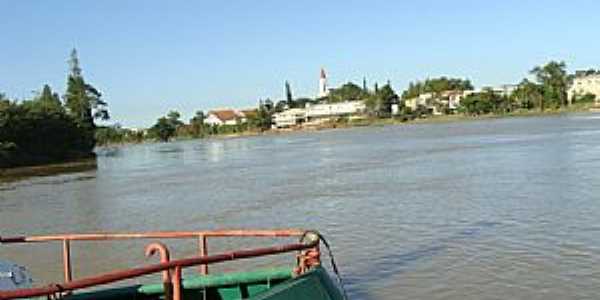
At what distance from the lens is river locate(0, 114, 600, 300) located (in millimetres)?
12992

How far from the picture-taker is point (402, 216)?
2073 centimetres

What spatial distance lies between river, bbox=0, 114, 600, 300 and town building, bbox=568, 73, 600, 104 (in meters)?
132

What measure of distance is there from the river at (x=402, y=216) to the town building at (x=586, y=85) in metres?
132

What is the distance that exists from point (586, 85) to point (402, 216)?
165m

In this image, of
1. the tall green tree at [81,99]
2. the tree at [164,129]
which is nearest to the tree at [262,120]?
the tree at [164,129]

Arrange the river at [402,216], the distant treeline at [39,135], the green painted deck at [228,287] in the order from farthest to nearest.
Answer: the distant treeline at [39,135], the river at [402,216], the green painted deck at [228,287]

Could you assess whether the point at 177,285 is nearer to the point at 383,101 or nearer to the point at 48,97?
the point at 48,97

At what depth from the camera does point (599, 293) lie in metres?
11.3

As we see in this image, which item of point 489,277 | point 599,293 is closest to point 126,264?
point 489,277

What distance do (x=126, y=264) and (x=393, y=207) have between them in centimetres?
914

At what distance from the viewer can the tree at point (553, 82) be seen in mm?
144500

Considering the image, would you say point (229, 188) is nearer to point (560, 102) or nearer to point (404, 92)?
point (560, 102)

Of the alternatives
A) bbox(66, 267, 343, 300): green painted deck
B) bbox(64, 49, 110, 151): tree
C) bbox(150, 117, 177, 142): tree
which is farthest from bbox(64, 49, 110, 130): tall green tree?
bbox(66, 267, 343, 300): green painted deck

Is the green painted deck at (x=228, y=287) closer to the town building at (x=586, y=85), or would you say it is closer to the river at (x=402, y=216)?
the river at (x=402, y=216)
